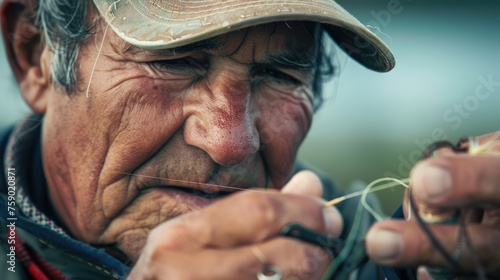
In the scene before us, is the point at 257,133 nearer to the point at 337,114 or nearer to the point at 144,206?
the point at 144,206

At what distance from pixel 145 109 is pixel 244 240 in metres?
0.72

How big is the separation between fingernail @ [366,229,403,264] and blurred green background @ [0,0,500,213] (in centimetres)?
361

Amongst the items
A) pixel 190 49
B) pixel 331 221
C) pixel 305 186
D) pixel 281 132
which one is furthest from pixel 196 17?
pixel 331 221

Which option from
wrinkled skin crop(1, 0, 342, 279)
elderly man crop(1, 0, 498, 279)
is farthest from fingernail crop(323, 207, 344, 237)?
wrinkled skin crop(1, 0, 342, 279)

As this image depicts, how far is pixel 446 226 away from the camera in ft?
3.43

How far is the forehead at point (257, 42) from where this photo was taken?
155 centimetres

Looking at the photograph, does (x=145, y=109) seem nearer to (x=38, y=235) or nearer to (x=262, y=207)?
(x=38, y=235)

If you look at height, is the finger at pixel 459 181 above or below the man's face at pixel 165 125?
above

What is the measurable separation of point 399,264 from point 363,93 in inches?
160

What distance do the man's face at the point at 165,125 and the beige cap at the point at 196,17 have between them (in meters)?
0.09

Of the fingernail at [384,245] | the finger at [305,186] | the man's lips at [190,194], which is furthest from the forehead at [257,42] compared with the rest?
the fingernail at [384,245]

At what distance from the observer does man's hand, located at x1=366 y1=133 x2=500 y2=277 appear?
3.18 feet

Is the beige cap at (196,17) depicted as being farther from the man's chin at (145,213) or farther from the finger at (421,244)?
the finger at (421,244)

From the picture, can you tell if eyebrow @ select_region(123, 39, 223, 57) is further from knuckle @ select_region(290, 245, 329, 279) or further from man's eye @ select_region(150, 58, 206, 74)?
knuckle @ select_region(290, 245, 329, 279)
